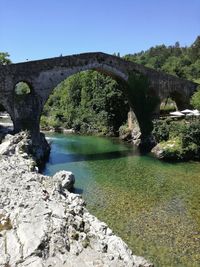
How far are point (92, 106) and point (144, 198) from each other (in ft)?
111

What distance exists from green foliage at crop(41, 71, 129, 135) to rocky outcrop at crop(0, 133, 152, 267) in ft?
95.6

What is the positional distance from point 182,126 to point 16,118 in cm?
1255

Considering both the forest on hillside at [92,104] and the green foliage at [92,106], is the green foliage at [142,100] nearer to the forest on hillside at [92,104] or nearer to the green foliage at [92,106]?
the forest on hillside at [92,104]

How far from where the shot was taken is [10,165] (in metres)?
18.7

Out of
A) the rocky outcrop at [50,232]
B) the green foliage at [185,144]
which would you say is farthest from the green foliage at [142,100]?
the rocky outcrop at [50,232]

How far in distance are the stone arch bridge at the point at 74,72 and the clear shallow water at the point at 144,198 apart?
4.41 m

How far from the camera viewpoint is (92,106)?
170ft

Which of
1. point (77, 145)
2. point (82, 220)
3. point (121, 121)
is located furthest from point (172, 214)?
point (121, 121)

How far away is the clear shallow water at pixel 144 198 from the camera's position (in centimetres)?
1318

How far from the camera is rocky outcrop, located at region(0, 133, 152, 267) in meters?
9.47

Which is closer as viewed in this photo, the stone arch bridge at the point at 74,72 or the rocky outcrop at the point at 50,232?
the rocky outcrop at the point at 50,232

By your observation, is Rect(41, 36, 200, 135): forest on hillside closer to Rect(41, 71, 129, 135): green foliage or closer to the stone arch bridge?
Rect(41, 71, 129, 135): green foliage

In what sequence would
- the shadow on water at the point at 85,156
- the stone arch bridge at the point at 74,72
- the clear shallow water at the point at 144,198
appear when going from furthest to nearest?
the shadow on water at the point at 85,156 → the stone arch bridge at the point at 74,72 → the clear shallow water at the point at 144,198

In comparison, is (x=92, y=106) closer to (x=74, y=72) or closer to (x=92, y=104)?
(x=92, y=104)
